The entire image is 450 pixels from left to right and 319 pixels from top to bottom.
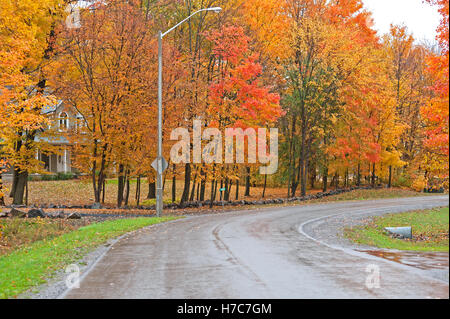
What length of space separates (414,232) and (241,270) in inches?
556

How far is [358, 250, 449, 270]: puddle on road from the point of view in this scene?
1131 cm

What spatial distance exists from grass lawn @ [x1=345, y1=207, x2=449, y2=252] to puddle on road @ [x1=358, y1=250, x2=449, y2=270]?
0.92m

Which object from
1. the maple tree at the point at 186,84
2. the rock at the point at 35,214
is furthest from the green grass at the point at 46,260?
the maple tree at the point at 186,84

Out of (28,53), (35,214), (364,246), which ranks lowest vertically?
(35,214)

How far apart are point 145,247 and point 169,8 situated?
27.1 m

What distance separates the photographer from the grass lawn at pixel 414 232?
1702 cm

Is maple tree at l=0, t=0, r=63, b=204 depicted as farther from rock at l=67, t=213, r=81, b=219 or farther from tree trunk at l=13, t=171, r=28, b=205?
rock at l=67, t=213, r=81, b=219

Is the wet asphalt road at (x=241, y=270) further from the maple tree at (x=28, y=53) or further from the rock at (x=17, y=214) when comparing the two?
the maple tree at (x=28, y=53)

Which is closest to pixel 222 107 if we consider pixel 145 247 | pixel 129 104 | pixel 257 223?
pixel 129 104

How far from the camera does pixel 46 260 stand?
13.4m

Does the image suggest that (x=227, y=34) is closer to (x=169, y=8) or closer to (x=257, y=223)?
(x=169, y=8)

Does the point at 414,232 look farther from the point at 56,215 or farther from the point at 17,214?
the point at 17,214

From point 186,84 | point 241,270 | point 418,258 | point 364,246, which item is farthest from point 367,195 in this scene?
point 241,270

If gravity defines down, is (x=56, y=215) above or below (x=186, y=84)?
below
